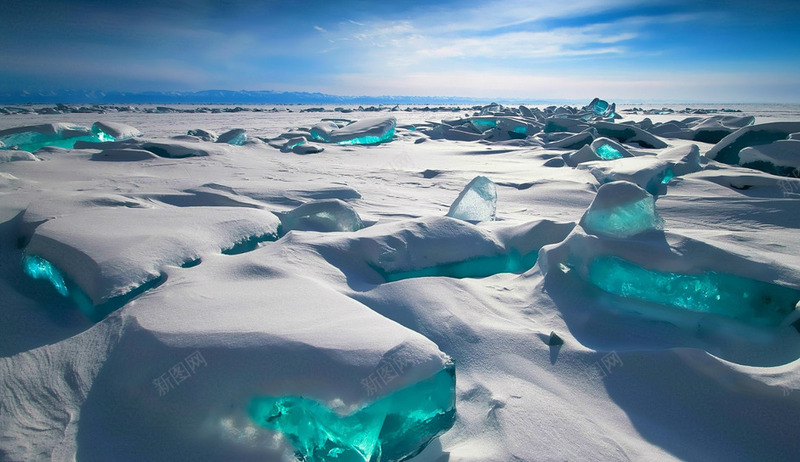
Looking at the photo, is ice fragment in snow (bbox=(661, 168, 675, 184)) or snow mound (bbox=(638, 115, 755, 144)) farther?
snow mound (bbox=(638, 115, 755, 144))

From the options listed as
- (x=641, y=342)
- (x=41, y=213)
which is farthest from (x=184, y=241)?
(x=641, y=342)

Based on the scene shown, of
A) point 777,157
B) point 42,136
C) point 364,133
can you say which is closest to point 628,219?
point 777,157

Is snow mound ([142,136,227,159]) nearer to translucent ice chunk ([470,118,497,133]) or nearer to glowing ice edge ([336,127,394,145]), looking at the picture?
glowing ice edge ([336,127,394,145])

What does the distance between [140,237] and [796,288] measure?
2517 mm

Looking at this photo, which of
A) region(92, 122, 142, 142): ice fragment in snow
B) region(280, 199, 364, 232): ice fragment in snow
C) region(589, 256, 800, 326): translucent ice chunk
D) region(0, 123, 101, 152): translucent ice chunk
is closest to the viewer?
region(589, 256, 800, 326): translucent ice chunk

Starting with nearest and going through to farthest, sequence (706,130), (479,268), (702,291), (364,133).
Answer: (702,291)
(479,268)
(706,130)
(364,133)

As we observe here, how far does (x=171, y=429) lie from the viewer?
3.10 feet

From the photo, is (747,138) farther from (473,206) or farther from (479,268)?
(479,268)

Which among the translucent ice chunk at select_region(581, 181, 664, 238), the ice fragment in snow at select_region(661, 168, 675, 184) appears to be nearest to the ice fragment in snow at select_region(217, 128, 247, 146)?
the ice fragment in snow at select_region(661, 168, 675, 184)

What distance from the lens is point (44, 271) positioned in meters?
1.59

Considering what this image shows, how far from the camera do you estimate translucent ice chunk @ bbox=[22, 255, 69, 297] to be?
152 cm

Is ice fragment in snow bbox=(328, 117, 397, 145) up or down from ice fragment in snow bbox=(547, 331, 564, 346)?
up

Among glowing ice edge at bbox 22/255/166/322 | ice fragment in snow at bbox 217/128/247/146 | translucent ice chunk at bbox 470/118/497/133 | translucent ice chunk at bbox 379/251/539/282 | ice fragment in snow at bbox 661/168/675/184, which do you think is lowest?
translucent ice chunk at bbox 379/251/539/282

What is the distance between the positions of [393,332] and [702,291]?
1296 millimetres
